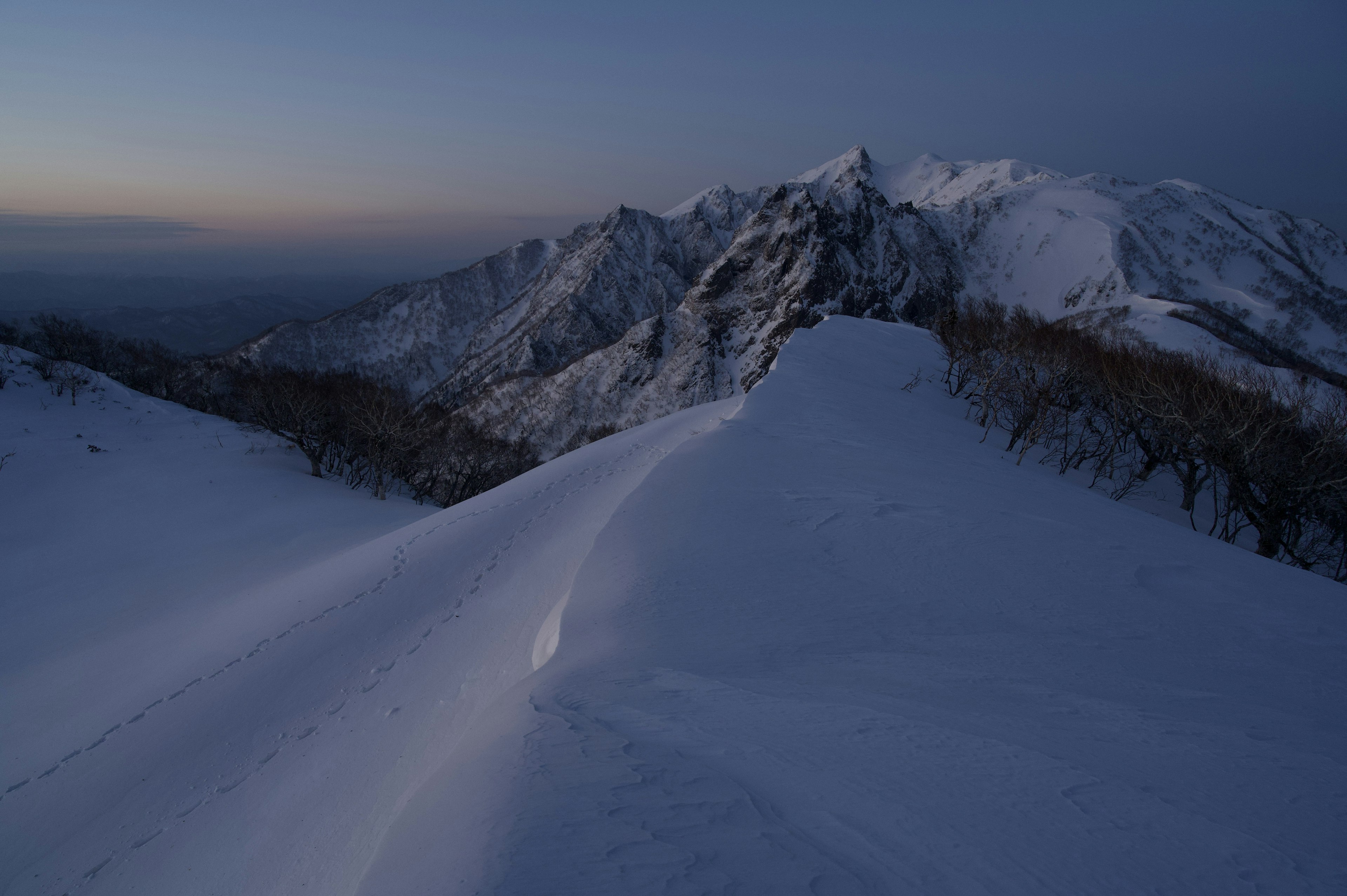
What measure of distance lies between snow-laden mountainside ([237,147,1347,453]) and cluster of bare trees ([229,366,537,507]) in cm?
4816

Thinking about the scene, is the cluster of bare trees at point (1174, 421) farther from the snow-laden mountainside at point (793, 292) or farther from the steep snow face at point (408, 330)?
the steep snow face at point (408, 330)

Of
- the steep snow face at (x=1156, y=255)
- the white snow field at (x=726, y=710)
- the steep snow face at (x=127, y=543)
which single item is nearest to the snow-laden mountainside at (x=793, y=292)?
the steep snow face at (x=1156, y=255)

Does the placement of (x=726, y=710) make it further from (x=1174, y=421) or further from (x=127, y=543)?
(x=127, y=543)

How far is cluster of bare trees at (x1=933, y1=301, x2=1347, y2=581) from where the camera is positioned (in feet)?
42.7

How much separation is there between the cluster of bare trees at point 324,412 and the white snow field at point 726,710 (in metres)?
12.6

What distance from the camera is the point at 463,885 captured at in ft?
8.21

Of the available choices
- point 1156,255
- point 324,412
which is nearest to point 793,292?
point 1156,255

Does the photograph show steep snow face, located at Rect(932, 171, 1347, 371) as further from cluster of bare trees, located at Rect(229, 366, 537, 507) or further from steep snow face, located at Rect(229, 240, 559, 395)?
steep snow face, located at Rect(229, 240, 559, 395)

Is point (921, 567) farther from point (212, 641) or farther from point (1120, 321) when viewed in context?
point (1120, 321)

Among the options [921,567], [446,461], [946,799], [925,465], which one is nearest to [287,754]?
[946,799]

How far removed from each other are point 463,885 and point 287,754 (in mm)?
5262

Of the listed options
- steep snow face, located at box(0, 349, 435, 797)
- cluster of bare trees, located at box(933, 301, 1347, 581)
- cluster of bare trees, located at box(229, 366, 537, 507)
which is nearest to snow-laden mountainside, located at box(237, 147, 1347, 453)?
cluster of bare trees, located at box(933, 301, 1347, 581)

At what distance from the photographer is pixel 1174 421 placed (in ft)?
48.2

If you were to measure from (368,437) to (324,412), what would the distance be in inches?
102
